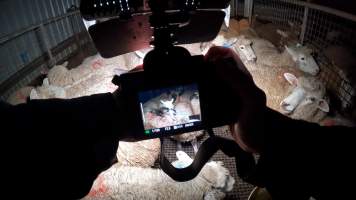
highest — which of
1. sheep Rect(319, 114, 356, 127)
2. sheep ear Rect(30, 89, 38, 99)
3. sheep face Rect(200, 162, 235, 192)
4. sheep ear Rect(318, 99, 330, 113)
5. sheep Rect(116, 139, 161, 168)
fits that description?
sheep ear Rect(30, 89, 38, 99)

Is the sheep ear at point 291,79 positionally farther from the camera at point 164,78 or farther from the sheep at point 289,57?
the camera at point 164,78

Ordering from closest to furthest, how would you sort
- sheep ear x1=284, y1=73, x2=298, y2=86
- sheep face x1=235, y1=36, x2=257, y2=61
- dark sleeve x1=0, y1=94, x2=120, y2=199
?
1. dark sleeve x1=0, y1=94, x2=120, y2=199
2. sheep ear x1=284, y1=73, x2=298, y2=86
3. sheep face x1=235, y1=36, x2=257, y2=61

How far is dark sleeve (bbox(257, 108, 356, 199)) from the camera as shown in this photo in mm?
831

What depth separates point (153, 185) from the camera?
211cm

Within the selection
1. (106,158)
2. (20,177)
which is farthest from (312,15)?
(20,177)

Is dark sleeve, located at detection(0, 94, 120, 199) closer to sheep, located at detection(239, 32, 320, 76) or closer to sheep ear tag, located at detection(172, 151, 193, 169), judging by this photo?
sheep ear tag, located at detection(172, 151, 193, 169)

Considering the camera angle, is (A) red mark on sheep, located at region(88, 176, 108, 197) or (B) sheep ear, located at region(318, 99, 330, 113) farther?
(B) sheep ear, located at region(318, 99, 330, 113)

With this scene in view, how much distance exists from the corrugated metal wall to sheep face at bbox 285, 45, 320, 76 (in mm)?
3162

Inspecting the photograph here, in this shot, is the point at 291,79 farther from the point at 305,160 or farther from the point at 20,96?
the point at 20,96

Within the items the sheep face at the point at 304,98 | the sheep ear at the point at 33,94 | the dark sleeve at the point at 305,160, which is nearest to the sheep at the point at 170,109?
the dark sleeve at the point at 305,160

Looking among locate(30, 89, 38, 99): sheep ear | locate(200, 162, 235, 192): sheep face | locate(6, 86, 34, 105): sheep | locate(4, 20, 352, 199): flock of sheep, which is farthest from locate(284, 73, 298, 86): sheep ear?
locate(6, 86, 34, 105): sheep

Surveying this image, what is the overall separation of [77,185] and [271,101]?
2.52 metres

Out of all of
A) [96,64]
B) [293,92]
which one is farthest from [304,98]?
[96,64]

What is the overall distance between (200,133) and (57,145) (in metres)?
1.98
